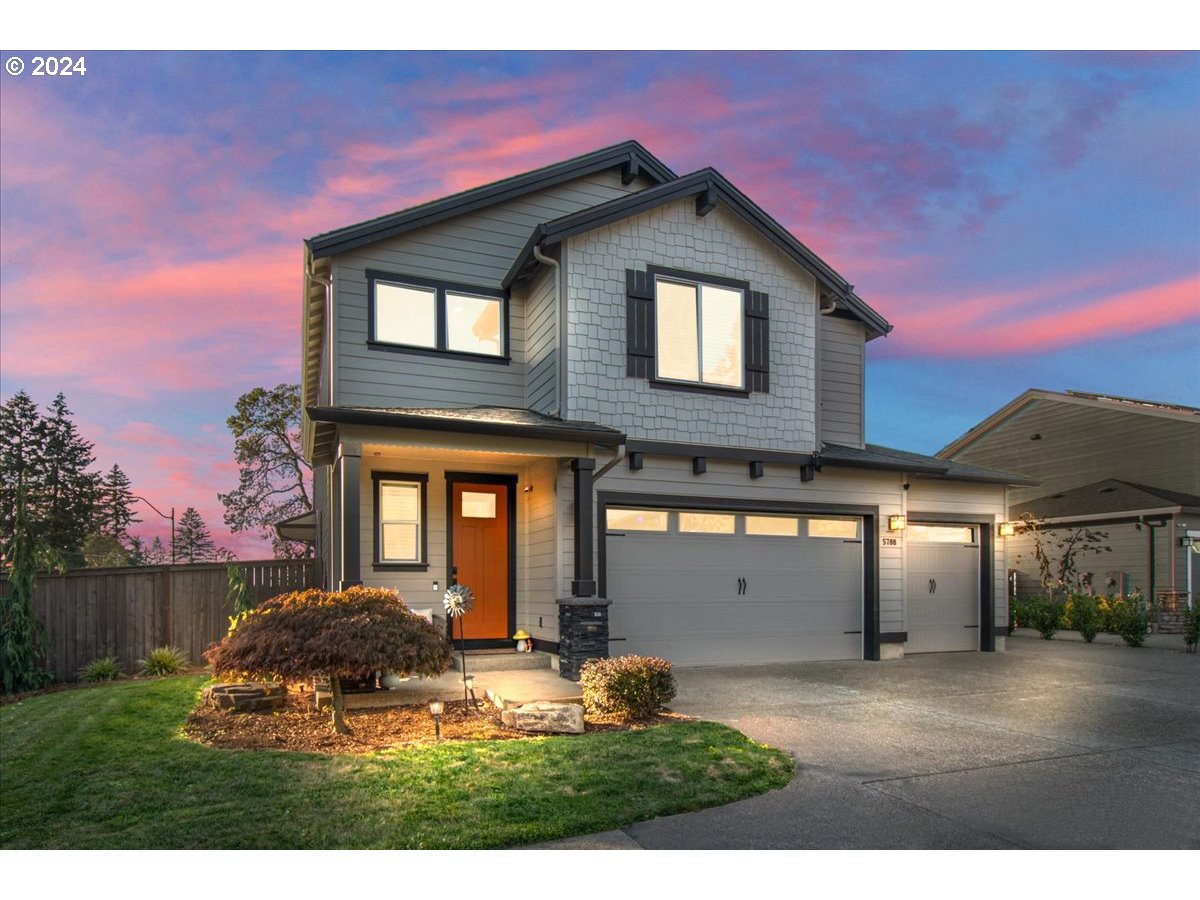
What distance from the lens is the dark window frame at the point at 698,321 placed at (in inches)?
456

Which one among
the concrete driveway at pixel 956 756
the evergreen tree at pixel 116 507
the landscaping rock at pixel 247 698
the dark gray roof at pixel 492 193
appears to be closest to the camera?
the concrete driveway at pixel 956 756

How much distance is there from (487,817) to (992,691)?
7.25 m

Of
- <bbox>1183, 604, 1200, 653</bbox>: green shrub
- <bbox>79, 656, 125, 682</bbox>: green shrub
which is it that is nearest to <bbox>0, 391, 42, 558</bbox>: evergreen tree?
<bbox>79, 656, 125, 682</bbox>: green shrub

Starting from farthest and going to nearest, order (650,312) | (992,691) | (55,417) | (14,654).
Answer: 1. (55,417)
2. (650,312)
3. (14,654)
4. (992,691)

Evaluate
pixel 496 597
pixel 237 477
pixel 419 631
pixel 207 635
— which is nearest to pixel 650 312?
pixel 496 597

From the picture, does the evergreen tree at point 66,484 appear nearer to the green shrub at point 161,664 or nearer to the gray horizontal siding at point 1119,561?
the green shrub at point 161,664

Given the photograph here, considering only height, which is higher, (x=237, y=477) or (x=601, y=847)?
(x=237, y=477)

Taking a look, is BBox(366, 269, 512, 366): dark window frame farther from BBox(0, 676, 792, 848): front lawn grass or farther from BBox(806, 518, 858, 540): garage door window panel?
BBox(0, 676, 792, 848): front lawn grass

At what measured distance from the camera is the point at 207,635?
12250mm

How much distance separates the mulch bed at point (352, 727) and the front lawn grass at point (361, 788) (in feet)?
1.05

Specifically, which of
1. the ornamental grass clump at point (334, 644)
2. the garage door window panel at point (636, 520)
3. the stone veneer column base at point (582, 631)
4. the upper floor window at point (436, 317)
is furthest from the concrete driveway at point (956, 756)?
the upper floor window at point (436, 317)

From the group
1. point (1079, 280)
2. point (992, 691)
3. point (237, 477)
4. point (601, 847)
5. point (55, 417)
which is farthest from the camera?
point (55, 417)

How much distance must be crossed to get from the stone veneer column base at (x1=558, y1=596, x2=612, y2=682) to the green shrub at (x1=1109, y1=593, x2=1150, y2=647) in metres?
10.7
